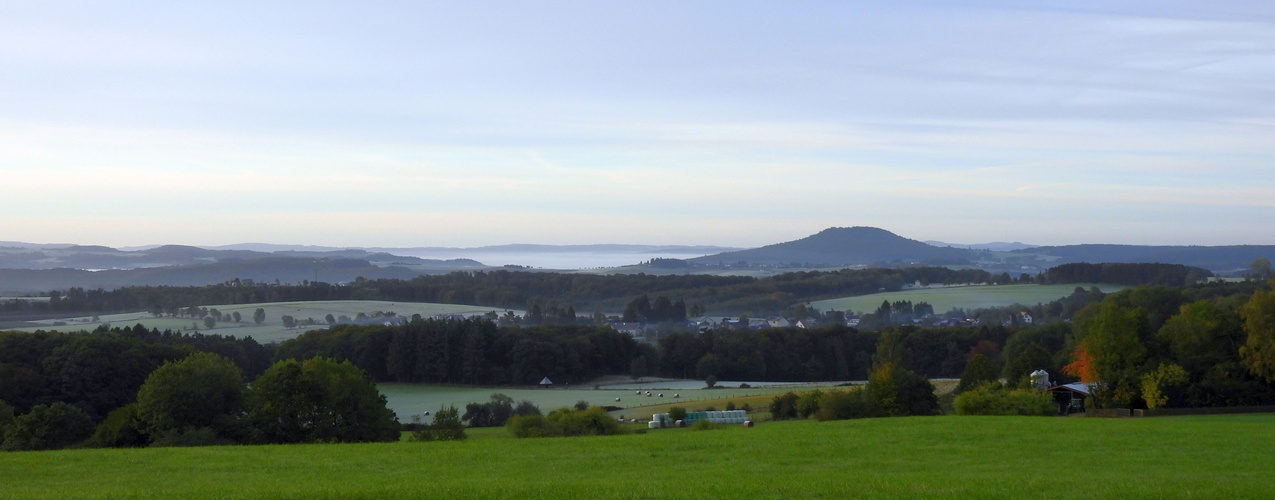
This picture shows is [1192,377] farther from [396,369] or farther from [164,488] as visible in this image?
[396,369]

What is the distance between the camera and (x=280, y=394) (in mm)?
29375

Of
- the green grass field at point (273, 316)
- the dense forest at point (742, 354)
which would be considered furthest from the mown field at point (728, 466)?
the green grass field at point (273, 316)

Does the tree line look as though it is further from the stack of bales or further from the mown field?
the mown field

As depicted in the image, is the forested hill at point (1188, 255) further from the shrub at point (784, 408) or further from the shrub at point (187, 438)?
the shrub at point (187, 438)

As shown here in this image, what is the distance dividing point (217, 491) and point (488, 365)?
61.7 metres

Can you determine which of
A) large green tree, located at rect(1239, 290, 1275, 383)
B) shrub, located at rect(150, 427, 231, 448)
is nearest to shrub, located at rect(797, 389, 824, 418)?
large green tree, located at rect(1239, 290, 1275, 383)

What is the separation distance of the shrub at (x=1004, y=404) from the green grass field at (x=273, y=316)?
5626 cm

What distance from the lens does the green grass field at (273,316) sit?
78100 mm

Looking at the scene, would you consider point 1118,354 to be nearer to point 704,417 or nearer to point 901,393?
point 901,393

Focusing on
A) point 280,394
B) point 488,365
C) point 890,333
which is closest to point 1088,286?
point 890,333

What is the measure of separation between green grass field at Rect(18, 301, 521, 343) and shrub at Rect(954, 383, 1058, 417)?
56.3m

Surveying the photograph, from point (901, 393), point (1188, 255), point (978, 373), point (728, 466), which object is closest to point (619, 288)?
point (978, 373)

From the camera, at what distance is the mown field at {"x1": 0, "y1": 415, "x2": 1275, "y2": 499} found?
13453 mm

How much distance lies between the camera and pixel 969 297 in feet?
413
